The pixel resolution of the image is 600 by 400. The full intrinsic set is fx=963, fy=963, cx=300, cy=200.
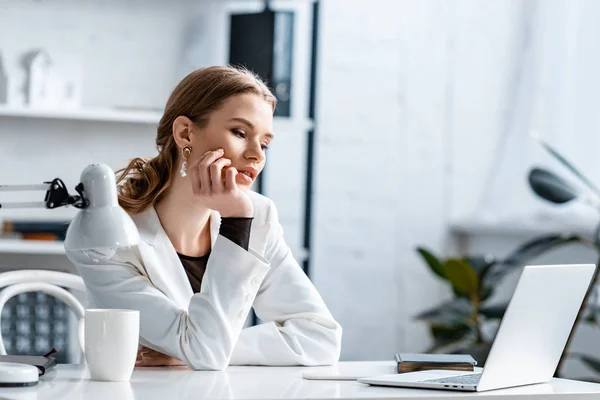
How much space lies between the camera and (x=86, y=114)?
327 centimetres

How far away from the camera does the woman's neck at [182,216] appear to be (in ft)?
6.41

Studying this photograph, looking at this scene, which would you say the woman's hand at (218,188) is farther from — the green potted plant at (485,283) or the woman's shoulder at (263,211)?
the green potted plant at (485,283)

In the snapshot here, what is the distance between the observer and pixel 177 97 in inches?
80.0

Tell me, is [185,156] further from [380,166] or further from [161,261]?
[380,166]

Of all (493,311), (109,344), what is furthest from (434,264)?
(109,344)

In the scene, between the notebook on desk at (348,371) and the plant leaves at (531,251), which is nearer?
the notebook on desk at (348,371)

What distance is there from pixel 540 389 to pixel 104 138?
7.80ft

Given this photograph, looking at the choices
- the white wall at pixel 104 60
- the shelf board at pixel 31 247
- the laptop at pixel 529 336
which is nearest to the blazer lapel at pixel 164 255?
the laptop at pixel 529 336

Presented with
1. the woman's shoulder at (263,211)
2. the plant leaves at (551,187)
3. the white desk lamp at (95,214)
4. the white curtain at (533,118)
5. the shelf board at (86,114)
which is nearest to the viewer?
the white desk lamp at (95,214)

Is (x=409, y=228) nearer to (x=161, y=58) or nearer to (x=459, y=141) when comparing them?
(x=459, y=141)

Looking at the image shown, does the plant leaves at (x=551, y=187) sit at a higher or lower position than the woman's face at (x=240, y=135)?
lower

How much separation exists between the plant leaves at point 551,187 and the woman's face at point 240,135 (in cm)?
135

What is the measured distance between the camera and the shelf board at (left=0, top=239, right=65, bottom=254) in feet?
10.2

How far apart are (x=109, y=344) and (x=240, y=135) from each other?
622mm
